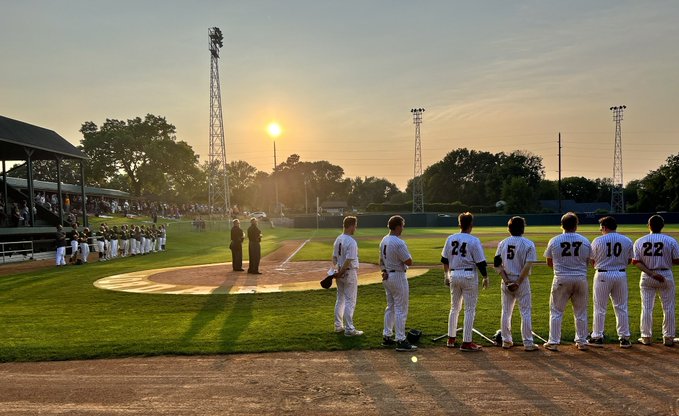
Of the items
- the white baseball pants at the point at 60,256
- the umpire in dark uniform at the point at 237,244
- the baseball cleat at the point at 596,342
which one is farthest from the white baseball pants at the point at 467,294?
the white baseball pants at the point at 60,256

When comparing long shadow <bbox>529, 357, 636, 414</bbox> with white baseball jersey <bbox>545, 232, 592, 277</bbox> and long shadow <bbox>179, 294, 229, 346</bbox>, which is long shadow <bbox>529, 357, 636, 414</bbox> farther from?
long shadow <bbox>179, 294, 229, 346</bbox>

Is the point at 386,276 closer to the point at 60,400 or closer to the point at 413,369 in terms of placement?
the point at 413,369

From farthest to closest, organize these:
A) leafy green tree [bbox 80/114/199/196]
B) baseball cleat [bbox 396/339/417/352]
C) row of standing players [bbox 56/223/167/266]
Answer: leafy green tree [bbox 80/114/199/196] → row of standing players [bbox 56/223/167/266] → baseball cleat [bbox 396/339/417/352]

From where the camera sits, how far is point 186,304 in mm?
11789

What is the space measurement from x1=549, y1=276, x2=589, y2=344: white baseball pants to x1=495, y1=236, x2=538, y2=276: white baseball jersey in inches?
23.7

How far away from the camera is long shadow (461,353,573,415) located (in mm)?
5055

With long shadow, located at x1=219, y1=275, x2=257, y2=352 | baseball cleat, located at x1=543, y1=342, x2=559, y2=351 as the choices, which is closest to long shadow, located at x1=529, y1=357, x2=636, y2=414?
baseball cleat, located at x1=543, y1=342, x2=559, y2=351

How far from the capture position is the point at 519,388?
567cm

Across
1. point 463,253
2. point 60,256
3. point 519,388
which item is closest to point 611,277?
point 463,253

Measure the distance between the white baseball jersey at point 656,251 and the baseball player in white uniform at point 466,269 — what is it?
269cm

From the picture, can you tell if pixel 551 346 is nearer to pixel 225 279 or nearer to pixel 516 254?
pixel 516 254

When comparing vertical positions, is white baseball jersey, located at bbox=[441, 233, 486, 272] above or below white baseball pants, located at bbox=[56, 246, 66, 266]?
above

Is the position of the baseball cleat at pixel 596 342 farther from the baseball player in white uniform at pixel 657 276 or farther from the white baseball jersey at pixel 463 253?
the white baseball jersey at pixel 463 253

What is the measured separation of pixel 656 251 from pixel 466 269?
314cm
